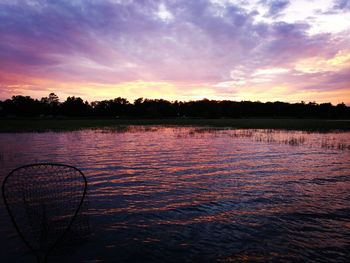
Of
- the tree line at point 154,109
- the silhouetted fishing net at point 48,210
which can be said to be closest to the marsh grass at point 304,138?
the silhouetted fishing net at point 48,210

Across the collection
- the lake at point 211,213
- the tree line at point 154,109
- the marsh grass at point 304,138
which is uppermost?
the tree line at point 154,109

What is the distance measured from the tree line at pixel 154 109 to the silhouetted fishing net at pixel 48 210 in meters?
137

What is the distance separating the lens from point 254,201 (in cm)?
1064

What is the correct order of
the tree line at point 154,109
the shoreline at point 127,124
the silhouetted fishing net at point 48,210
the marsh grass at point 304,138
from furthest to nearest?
the tree line at point 154,109 → the shoreline at point 127,124 → the marsh grass at point 304,138 → the silhouetted fishing net at point 48,210

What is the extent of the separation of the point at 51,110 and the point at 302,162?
152 meters

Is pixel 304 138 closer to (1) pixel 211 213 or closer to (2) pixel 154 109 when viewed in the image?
(1) pixel 211 213

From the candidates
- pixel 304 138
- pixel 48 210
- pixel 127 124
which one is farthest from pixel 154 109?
pixel 48 210

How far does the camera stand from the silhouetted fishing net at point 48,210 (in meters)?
6.67

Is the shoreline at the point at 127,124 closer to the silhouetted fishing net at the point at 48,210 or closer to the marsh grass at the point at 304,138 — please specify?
the marsh grass at the point at 304,138

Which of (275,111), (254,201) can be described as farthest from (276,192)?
(275,111)

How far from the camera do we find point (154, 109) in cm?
16238

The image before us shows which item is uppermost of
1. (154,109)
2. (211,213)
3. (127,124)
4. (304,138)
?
(154,109)

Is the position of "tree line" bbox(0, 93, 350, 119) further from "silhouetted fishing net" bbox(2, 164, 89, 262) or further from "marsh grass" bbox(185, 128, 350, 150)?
"silhouetted fishing net" bbox(2, 164, 89, 262)

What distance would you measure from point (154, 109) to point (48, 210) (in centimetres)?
15445
